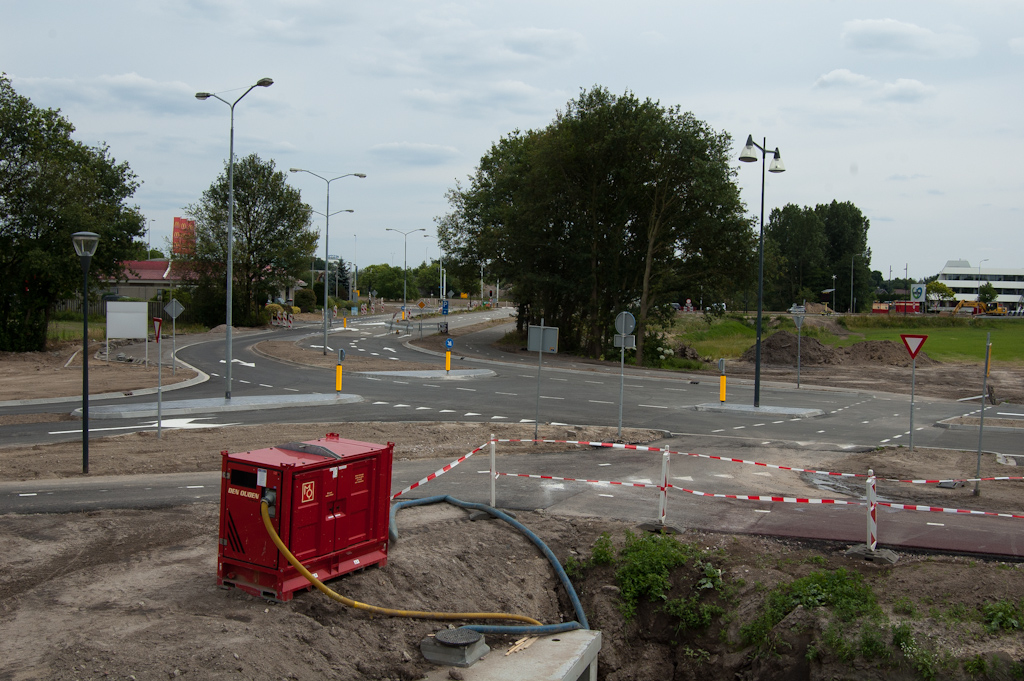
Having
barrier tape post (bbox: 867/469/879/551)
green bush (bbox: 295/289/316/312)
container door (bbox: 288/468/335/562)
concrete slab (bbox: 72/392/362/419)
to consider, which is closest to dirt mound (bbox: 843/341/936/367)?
concrete slab (bbox: 72/392/362/419)

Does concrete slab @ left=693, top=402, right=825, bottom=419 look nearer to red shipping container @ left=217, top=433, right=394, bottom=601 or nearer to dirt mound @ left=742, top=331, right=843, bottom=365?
red shipping container @ left=217, top=433, right=394, bottom=601

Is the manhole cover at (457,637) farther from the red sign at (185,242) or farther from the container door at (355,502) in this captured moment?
the red sign at (185,242)

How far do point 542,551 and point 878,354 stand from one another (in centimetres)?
4814

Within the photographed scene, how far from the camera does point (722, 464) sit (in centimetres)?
1480

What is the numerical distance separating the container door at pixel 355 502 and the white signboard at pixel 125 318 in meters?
28.5

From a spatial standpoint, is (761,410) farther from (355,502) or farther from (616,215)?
(616,215)

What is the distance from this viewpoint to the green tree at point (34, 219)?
38000 mm

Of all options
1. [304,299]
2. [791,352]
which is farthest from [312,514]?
[304,299]

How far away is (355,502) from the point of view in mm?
7684

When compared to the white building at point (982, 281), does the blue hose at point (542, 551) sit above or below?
below

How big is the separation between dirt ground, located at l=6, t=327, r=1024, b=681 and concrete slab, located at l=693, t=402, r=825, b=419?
1237 centimetres

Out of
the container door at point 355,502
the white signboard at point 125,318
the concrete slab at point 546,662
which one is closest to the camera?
the concrete slab at point 546,662

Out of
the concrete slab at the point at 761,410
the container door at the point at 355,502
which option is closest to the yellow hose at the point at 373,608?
the container door at the point at 355,502

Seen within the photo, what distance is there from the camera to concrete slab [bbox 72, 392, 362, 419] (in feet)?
70.0
